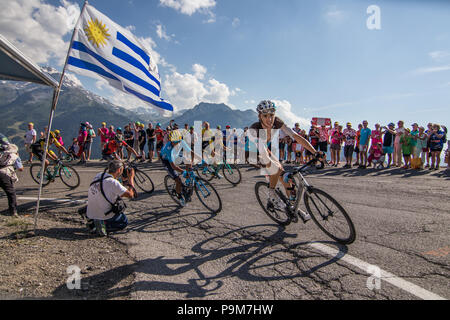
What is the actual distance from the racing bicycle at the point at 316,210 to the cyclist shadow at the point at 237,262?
0.24 meters

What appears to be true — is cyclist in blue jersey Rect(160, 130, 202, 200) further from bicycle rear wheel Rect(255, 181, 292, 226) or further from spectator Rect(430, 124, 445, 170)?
spectator Rect(430, 124, 445, 170)

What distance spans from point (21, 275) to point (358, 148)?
13754 mm

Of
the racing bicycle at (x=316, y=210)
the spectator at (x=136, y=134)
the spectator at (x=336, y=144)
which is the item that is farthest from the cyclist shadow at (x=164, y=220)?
the spectator at (x=136, y=134)

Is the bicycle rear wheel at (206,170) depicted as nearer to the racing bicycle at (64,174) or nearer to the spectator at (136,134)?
the racing bicycle at (64,174)

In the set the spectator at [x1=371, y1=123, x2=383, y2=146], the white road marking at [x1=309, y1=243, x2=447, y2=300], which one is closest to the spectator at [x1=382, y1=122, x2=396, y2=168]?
the spectator at [x1=371, y1=123, x2=383, y2=146]

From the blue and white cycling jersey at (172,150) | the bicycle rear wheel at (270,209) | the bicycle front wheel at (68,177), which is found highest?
the blue and white cycling jersey at (172,150)

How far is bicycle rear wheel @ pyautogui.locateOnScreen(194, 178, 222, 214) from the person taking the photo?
5273mm

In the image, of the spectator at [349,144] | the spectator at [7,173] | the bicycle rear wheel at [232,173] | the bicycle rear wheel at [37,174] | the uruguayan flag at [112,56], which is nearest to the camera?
the uruguayan flag at [112,56]

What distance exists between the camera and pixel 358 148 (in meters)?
12.1

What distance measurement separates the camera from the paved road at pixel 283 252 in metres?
2.56

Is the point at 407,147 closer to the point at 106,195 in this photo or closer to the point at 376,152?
the point at 376,152

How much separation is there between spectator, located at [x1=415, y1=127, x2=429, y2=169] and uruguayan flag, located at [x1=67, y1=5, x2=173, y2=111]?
12.1 meters

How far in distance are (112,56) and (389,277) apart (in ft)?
19.7
